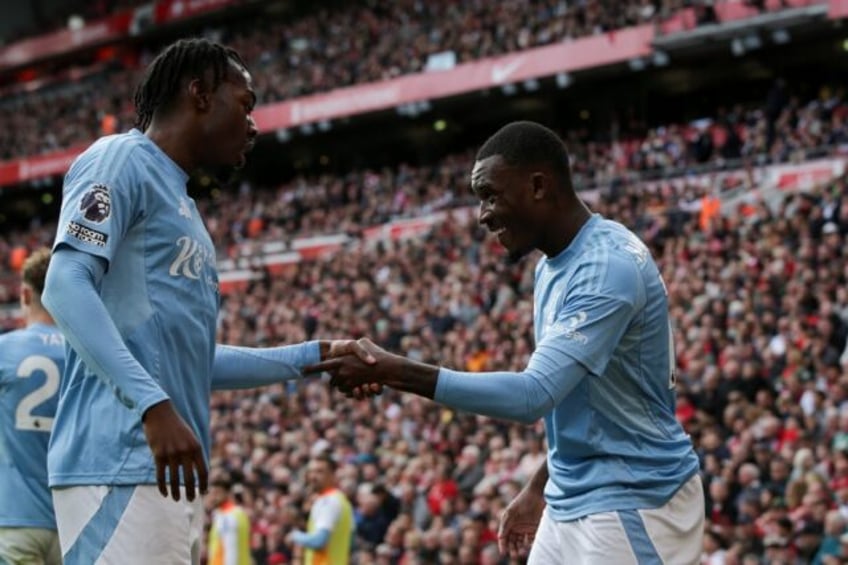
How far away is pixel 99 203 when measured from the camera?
341cm

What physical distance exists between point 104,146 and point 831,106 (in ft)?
74.9

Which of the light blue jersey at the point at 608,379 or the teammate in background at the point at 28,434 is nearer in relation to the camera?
the light blue jersey at the point at 608,379

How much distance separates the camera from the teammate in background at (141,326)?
325 cm

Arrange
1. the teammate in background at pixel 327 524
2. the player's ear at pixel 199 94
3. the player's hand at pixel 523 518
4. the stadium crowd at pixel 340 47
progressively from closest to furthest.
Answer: the player's ear at pixel 199 94 < the player's hand at pixel 523 518 < the teammate in background at pixel 327 524 < the stadium crowd at pixel 340 47

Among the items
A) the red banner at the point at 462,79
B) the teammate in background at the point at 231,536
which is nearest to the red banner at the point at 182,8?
the red banner at the point at 462,79

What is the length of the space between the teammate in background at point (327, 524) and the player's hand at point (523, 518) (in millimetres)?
5224

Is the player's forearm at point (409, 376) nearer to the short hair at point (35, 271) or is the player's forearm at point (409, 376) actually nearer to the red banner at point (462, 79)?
the short hair at point (35, 271)

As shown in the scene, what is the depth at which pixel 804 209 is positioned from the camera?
1628 cm

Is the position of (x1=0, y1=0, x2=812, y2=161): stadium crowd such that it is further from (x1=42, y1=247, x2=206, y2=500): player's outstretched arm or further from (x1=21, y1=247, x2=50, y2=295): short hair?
(x1=42, y1=247, x2=206, y2=500): player's outstretched arm

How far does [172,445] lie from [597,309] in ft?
4.55

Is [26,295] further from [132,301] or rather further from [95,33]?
[95,33]

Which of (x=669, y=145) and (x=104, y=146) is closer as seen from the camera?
(x=104, y=146)

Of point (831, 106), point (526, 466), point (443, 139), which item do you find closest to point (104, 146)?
point (526, 466)

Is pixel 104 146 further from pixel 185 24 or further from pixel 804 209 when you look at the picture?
pixel 185 24
